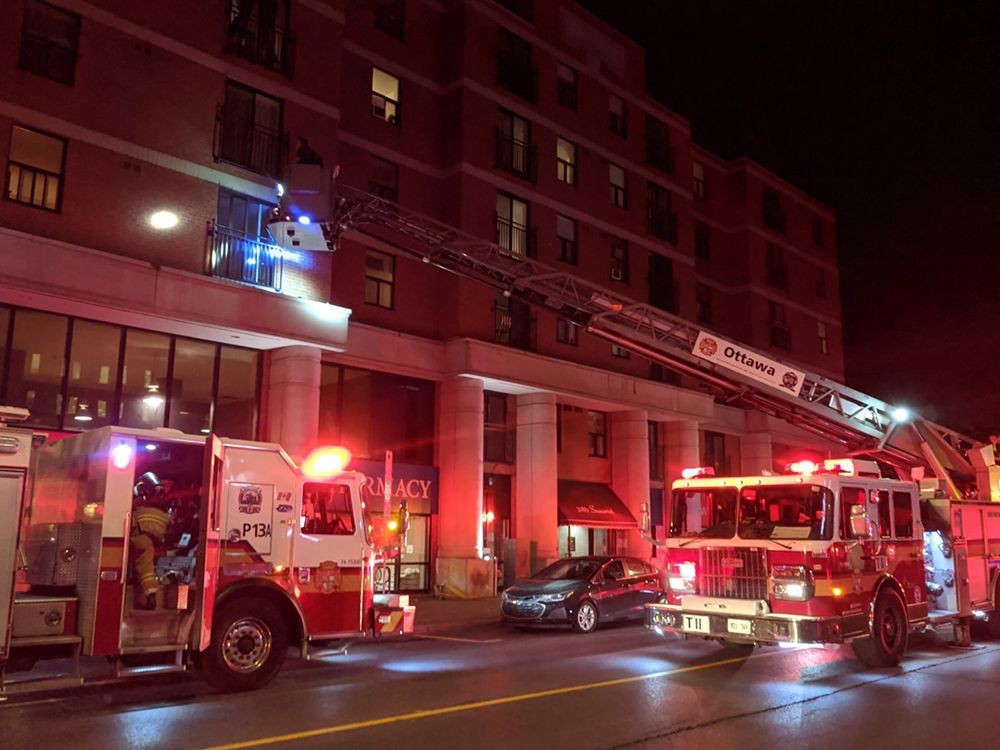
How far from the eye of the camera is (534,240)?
78.6 ft

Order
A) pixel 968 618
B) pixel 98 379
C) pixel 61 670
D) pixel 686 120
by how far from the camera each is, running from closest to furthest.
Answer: pixel 61 670 → pixel 968 618 → pixel 98 379 → pixel 686 120

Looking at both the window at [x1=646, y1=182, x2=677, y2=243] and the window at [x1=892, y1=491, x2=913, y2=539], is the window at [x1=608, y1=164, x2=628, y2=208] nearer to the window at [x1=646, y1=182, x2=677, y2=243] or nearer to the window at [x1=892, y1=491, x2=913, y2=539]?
the window at [x1=646, y1=182, x2=677, y2=243]

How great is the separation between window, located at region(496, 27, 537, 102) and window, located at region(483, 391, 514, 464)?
925cm

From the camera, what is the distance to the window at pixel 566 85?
26109 millimetres

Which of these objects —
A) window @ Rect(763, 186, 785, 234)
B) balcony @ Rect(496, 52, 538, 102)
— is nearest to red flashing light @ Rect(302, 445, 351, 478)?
balcony @ Rect(496, 52, 538, 102)

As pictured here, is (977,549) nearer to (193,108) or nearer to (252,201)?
(252,201)

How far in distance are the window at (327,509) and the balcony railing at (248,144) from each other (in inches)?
386

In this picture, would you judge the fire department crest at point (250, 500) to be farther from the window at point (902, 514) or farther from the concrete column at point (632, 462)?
the concrete column at point (632, 462)

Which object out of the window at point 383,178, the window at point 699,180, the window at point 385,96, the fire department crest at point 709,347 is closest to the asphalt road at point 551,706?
the fire department crest at point 709,347

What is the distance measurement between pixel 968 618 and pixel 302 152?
1311 centimetres

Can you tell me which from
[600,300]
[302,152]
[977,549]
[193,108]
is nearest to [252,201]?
[193,108]

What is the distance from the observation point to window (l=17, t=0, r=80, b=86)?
14953 mm

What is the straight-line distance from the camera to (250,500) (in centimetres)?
953

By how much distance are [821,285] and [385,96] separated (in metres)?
25.4
